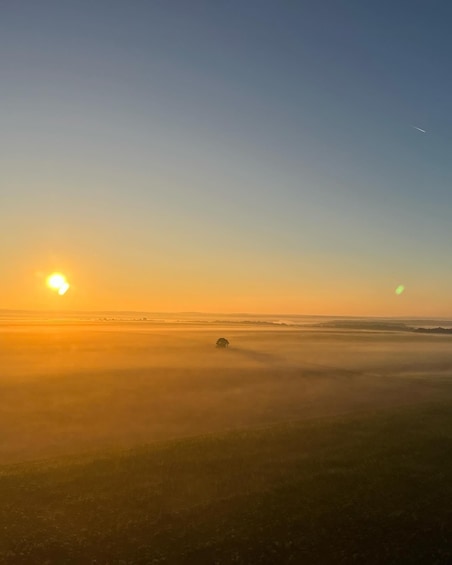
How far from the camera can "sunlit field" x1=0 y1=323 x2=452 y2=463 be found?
721 inches

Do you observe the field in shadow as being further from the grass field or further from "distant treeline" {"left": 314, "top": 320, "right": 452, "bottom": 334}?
"distant treeline" {"left": 314, "top": 320, "right": 452, "bottom": 334}

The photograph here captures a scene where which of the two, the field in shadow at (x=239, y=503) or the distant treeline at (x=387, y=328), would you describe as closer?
the field in shadow at (x=239, y=503)

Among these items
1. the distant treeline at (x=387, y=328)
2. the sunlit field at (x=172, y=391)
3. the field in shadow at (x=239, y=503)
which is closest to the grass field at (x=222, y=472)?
the field in shadow at (x=239, y=503)

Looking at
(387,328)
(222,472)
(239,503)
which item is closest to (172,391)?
(222,472)

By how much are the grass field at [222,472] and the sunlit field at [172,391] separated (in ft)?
0.46

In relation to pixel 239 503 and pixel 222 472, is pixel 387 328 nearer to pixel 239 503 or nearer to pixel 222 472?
pixel 222 472

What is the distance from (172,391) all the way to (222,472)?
13.8 m

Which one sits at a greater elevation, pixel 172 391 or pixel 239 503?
pixel 172 391

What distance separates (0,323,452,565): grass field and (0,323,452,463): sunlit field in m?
0.14

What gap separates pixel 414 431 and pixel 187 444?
8.38m

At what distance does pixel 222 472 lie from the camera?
13.2m

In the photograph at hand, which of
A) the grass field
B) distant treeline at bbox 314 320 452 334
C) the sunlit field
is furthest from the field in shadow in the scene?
distant treeline at bbox 314 320 452 334

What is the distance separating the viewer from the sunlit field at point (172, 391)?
1831 centimetres

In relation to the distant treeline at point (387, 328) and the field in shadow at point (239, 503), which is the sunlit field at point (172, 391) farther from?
the distant treeline at point (387, 328)
